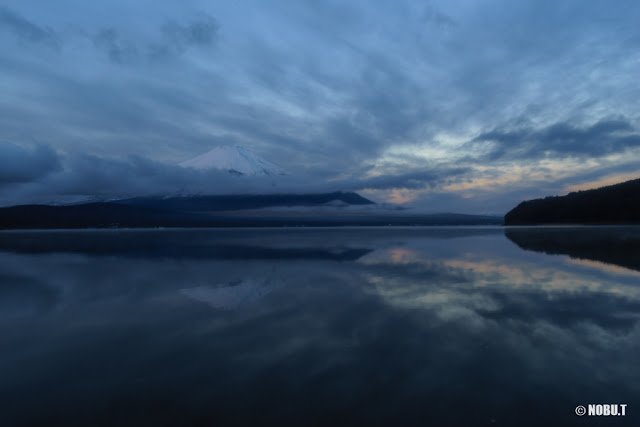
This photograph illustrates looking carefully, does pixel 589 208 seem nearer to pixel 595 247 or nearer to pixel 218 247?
pixel 595 247

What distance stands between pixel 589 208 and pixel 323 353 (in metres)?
198

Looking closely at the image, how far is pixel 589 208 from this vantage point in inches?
6270

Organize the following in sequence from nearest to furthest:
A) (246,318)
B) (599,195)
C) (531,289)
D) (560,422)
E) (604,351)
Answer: (560,422)
(604,351)
(246,318)
(531,289)
(599,195)

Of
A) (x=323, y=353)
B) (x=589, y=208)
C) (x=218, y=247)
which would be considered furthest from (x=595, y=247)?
(x=589, y=208)

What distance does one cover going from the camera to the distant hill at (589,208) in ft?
484

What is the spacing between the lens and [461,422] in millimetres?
5879

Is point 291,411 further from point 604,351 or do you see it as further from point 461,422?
point 604,351

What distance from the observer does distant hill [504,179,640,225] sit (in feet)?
484

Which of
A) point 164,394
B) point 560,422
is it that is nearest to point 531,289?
point 560,422

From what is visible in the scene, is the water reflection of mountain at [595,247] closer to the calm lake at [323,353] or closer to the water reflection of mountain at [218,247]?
the calm lake at [323,353]

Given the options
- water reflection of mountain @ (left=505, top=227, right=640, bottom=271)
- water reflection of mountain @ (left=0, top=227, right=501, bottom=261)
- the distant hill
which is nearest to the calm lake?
water reflection of mountain @ (left=505, top=227, right=640, bottom=271)

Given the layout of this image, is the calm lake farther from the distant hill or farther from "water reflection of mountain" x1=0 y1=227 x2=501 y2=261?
the distant hill

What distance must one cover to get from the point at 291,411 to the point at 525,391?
4.81m

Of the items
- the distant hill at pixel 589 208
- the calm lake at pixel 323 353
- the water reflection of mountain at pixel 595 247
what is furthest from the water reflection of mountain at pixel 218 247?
the distant hill at pixel 589 208
